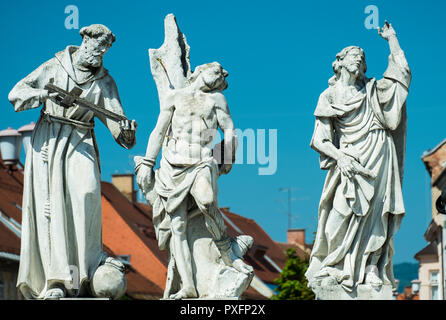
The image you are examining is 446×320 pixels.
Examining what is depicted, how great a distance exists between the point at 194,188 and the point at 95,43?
233 centimetres

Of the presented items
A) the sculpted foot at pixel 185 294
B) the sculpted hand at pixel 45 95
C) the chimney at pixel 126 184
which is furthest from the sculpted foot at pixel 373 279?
the chimney at pixel 126 184

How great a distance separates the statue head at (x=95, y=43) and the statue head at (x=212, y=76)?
126 centimetres

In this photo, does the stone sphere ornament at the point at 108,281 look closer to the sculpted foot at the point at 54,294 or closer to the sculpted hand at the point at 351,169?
the sculpted foot at the point at 54,294

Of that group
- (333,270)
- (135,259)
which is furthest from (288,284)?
(333,270)

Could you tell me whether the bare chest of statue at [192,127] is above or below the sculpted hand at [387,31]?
below

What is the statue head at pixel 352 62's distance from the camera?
16109 millimetres

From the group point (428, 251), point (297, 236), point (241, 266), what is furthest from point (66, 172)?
point (297, 236)

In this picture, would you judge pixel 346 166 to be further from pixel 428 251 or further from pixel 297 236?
pixel 297 236

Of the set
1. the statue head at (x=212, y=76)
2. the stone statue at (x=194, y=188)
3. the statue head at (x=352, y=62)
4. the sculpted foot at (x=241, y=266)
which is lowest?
the sculpted foot at (x=241, y=266)

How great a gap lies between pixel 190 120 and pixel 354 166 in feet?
7.34

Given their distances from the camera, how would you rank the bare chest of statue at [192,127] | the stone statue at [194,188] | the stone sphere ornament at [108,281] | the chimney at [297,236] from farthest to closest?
the chimney at [297,236] < the bare chest of statue at [192,127] < the stone statue at [194,188] < the stone sphere ornament at [108,281]

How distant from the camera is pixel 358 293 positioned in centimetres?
1560
